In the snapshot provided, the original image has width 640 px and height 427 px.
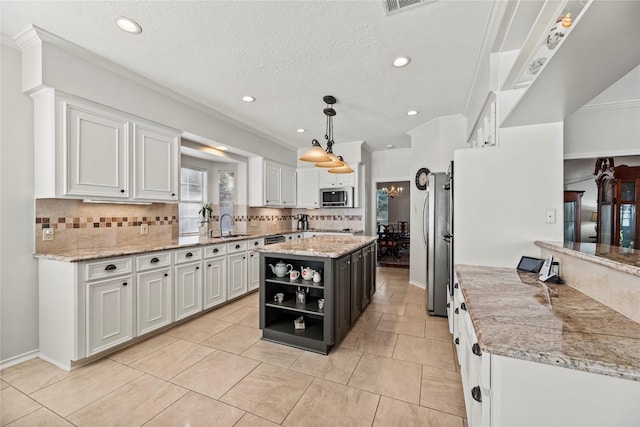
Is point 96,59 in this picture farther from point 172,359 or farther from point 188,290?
point 172,359

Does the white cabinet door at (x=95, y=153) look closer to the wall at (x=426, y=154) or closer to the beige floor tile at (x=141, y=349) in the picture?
the beige floor tile at (x=141, y=349)

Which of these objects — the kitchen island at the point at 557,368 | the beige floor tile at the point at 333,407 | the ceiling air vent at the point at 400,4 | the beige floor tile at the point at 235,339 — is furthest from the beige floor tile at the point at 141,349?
the ceiling air vent at the point at 400,4

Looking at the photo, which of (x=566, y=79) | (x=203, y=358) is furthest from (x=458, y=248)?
(x=203, y=358)

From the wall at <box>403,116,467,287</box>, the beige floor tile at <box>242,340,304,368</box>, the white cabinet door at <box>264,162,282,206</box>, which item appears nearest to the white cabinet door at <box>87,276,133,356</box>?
the beige floor tile at <box>242,340,304,368</box>

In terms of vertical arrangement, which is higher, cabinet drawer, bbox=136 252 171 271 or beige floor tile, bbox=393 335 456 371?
cabinet drawer, bbox=136 252 171 271

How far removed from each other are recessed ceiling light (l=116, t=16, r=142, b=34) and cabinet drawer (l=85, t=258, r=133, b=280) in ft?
6.10

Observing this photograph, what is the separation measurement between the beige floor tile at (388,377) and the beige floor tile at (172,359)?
1.37 m

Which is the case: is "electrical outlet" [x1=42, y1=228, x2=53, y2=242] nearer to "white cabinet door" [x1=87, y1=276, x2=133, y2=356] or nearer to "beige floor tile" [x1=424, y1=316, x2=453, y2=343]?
"white cabinet door" [x1=87, y1=276, x2=133, y2=356]

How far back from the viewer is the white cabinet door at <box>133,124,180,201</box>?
2.78 meters

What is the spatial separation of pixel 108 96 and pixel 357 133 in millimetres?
3503

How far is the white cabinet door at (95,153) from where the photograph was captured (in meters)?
2.26

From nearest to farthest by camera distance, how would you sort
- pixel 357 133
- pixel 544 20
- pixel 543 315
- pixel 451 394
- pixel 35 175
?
pixel 543 315 < pixel 544 20 < pixel 451 394 < pixel 35 175 < pixel 357 133

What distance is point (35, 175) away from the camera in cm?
228

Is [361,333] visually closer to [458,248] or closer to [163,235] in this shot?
[458,248]
